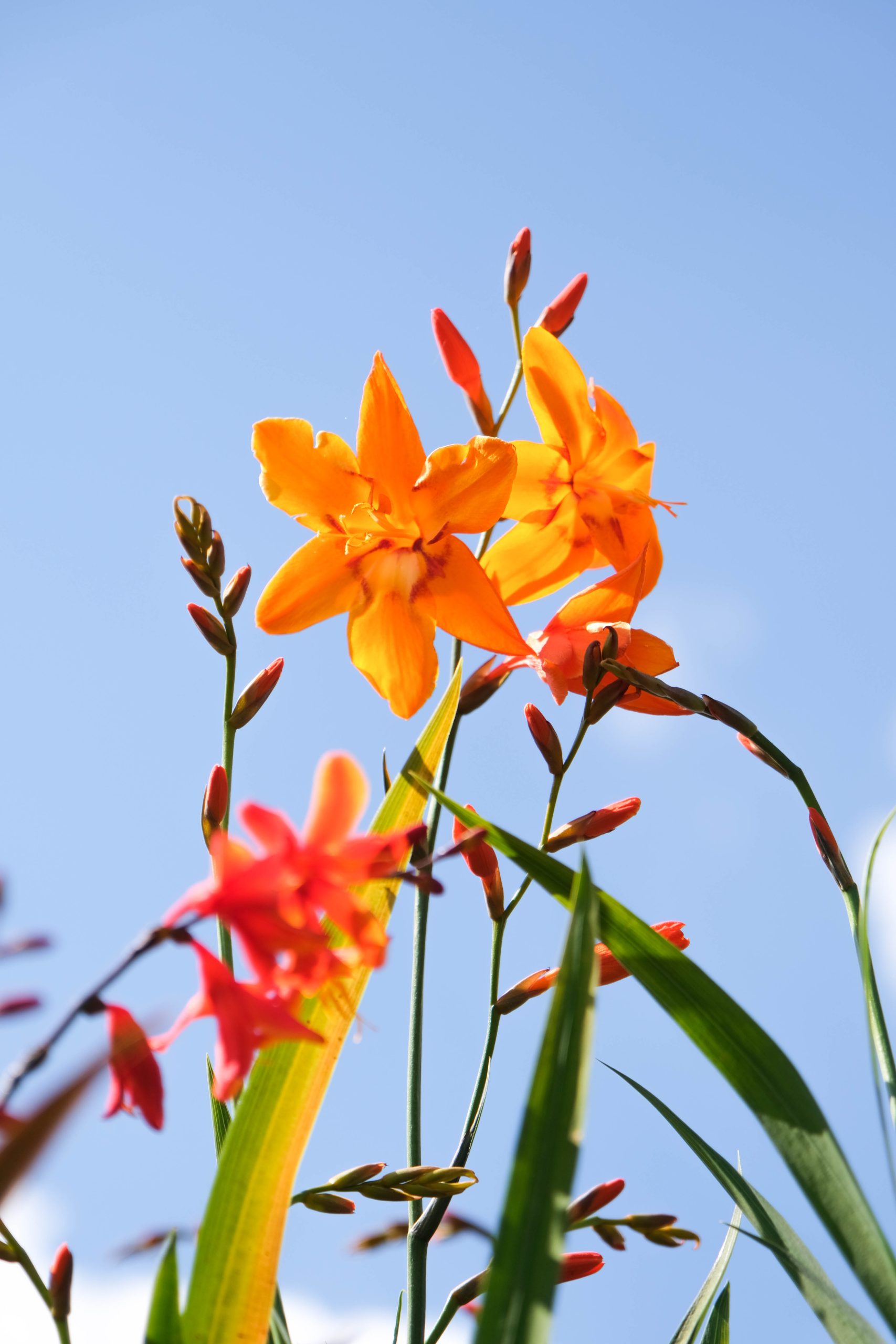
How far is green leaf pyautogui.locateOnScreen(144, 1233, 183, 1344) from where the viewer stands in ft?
1.70

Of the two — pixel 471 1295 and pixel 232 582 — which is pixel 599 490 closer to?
pixel 232 582

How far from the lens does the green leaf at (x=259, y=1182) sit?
1.86 ft

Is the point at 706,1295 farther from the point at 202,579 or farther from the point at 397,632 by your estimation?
the point at 202,579

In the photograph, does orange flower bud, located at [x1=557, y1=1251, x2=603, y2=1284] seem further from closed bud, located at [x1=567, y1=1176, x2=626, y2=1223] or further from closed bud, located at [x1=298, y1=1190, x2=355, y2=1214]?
closed bud, located at [x1=298, y1=1190, x2=355, y2=1214]

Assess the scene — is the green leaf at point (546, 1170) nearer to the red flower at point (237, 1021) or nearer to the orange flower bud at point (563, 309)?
the red flower at point (237, 1021)

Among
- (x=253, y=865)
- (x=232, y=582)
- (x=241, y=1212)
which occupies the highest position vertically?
(x=232, y=582)

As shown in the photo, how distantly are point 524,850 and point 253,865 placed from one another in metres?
0.29

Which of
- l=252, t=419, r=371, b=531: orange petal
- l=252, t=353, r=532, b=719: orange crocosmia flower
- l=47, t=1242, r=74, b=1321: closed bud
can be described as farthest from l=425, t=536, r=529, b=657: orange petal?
l=47, t=1242, r=74, b=1321: closed bud

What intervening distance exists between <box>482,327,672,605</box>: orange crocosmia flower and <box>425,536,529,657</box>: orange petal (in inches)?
2.9

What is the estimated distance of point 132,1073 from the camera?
0.50 m

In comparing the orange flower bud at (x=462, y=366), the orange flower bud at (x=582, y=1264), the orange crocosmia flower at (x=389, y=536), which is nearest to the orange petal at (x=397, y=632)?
the orange crocosmia flower at (x=389, y=536)

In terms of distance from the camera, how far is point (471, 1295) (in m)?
0.79

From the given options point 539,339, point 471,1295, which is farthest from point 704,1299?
point 539,339

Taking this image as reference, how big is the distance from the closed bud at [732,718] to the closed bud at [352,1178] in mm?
429
